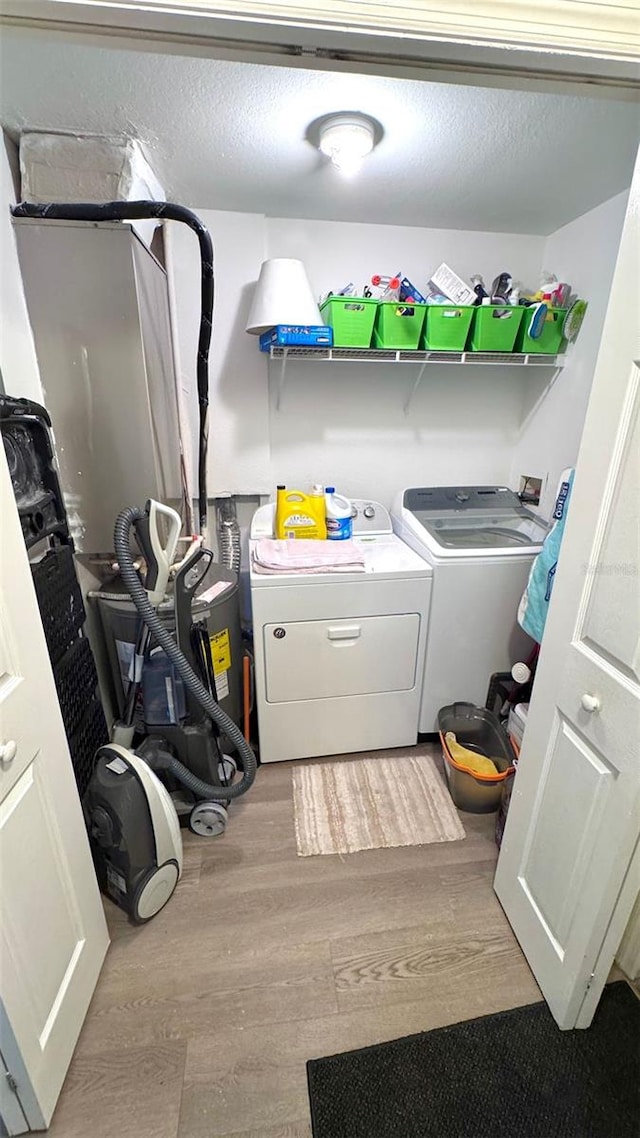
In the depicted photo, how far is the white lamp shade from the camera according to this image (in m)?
1.78

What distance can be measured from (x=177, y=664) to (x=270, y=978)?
0.88m

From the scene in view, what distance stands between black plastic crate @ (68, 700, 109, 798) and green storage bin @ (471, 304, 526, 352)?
203 centimetres

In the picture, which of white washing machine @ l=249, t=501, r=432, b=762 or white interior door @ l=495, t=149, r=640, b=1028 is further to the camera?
white washing machine @ l=249, t=501, r=432, b=762

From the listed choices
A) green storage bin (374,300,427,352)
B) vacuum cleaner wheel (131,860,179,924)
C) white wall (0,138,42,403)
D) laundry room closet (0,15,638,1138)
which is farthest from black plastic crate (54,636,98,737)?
green storage bin (374,300,427,352)

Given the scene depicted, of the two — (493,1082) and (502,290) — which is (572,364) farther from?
(493,1082)

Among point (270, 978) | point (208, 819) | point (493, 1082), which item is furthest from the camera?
point (208, 819)

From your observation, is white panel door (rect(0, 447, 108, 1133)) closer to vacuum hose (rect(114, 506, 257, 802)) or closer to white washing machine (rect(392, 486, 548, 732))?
vacuum hose (rect(114, 506, 257, 802))

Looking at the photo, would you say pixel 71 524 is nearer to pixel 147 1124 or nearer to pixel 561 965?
pixel 147 1124

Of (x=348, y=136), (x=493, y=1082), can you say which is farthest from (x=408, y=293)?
(x=493, y=1082)

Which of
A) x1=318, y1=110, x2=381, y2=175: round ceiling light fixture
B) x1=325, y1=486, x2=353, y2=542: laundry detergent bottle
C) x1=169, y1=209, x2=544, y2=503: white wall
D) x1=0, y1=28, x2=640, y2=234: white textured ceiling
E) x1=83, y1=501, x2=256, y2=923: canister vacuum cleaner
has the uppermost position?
x1=0, y1=28, x2=640, y2=234: white textured ceiling

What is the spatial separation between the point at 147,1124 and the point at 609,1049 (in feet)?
3.49

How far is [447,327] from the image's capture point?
6.23ft

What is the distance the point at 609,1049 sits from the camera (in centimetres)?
109

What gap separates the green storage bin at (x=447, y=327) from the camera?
6.15 feet
